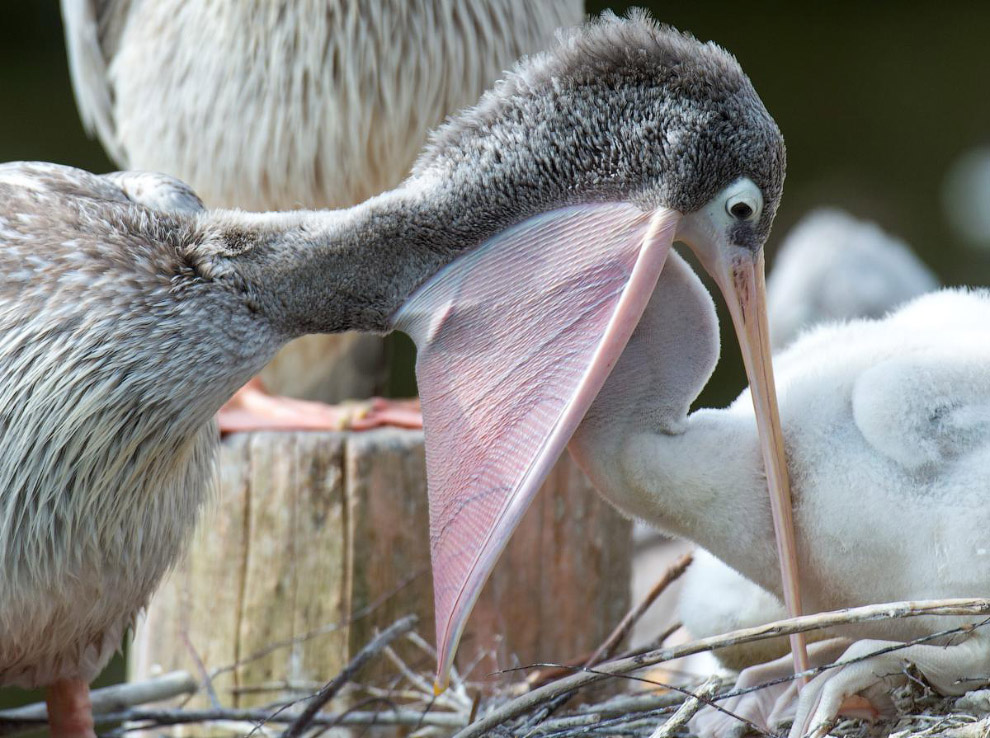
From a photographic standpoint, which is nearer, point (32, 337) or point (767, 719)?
point (32, 337)

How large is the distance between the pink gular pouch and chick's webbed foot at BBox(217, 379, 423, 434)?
877mm

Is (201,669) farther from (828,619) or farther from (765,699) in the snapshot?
(828,619)

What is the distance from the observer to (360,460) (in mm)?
2416

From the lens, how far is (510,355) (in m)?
1.66

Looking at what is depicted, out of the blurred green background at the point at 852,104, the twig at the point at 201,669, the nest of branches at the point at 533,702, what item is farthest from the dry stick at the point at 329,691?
the blurred green background at the point at 852,104

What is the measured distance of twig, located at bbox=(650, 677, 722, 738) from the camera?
1525mm

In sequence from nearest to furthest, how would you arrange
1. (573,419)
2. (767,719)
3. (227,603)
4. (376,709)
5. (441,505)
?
(573,419) → (441,505) → (767,719) → (376,709) → (227,603)

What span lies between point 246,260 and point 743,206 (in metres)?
0.63

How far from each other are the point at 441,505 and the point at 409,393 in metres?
4.42

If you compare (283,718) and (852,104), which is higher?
(852,104)

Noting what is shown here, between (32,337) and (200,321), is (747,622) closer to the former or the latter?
(200,321)

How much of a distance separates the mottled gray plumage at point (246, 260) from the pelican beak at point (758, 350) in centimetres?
4

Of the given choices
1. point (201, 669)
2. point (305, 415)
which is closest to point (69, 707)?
point (201, 669)

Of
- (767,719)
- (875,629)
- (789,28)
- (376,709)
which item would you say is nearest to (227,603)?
(376,709)
